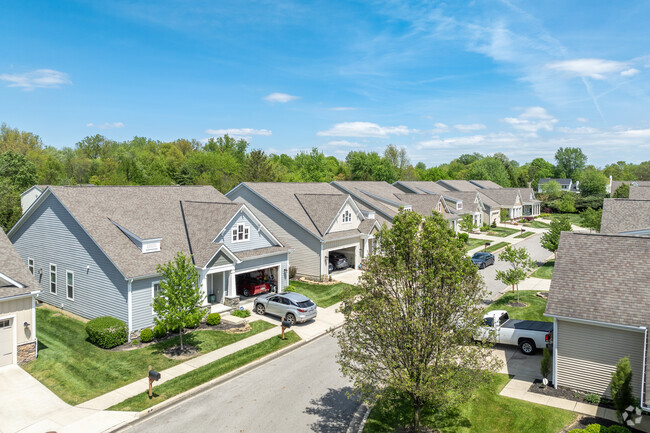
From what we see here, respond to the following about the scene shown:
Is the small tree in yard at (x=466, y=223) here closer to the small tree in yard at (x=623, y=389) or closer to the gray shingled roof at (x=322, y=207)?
the gray shingled roof at (x=322, y=207)

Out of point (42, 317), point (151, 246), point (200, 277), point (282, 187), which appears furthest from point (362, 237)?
point (42, 317)

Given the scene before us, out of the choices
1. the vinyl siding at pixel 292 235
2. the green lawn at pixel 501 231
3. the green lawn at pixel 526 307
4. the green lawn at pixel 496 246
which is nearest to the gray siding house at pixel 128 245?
the vinyl siding at pixel 292 235

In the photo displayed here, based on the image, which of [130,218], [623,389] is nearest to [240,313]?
[130,218]

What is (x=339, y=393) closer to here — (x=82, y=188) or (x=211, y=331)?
(x=211, y=331)

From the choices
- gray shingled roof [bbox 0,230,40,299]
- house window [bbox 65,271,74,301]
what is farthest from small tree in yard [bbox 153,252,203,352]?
house window [bbox 65,271,74,301]

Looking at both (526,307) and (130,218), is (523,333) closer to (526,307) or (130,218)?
(526,307)
